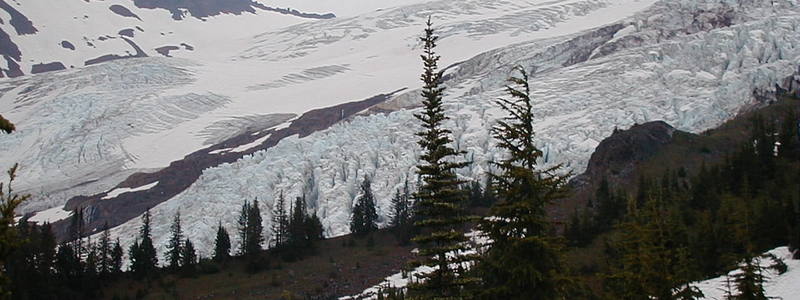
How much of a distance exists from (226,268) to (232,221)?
70.4 feet

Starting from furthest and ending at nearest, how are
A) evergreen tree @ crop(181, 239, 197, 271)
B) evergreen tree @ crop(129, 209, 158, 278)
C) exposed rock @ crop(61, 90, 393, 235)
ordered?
exposed rock @ crop(61, 90, 393, 235) → evergreen tree @ crop(181, 239, 197, 271) → evergreen tree @ crop(129, 209, 158, 278)

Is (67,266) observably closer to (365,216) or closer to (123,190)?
(365,216)

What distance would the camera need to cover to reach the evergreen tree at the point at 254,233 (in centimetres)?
8938

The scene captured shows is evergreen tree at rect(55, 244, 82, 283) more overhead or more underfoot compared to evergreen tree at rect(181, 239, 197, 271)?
more overhead

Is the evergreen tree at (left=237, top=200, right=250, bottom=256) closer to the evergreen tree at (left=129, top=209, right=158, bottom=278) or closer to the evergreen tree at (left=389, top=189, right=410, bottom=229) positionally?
the evergreen tree at (left=129, top=209, right=158, bottom=278)

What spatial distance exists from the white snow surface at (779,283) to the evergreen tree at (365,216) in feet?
161

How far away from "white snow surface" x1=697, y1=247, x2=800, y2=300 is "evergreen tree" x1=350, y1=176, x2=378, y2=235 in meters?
49.1

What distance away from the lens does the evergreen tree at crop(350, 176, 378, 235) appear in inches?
3799

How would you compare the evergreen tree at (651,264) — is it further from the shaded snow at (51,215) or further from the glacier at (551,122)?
the shaded snow at (51,215)

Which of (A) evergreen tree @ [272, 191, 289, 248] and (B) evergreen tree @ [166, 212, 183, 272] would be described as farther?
(A) evergreen tree @ [272, 191, 289, 248]

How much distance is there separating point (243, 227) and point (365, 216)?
1674cm

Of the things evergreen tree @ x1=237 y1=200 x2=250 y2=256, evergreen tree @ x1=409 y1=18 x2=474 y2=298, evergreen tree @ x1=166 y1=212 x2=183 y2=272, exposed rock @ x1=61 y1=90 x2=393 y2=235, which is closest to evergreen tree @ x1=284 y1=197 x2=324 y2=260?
evergreen tree @ x1=237 y1=200 x2=250 y2=256

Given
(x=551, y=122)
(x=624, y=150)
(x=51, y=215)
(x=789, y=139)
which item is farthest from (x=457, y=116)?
(x=51, y=215)

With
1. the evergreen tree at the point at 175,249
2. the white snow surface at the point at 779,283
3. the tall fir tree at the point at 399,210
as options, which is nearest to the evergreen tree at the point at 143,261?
the evergreen tree at the point at 175,249
